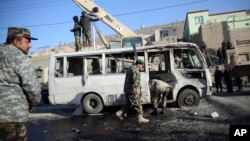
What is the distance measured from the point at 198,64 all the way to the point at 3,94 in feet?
29.4

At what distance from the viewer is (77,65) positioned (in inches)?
484

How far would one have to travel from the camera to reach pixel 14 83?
368 centimetres

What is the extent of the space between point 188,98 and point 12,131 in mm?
8428

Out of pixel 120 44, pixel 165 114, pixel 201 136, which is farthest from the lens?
pixel 120 44

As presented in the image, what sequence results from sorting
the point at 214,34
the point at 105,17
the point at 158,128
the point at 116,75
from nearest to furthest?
the point at 158,128, the point at 116,75, the point at 105,17, the point at 214,34

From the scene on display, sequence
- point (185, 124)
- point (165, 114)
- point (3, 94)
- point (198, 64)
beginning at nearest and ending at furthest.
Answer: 1. point (3, 94)
2. point (185, 124)
3. point (165, 114)
4. point (198, 64)

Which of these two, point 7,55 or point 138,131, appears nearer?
point 7,55

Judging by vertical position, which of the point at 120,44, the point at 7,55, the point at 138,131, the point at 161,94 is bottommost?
the point at 138,131

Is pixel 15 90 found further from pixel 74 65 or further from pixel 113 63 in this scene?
pixel 74 65

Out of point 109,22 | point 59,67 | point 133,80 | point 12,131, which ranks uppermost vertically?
point 109,22

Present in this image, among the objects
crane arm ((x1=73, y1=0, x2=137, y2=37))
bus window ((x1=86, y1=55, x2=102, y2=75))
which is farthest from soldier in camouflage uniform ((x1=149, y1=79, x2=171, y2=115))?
crane arm ((x1=73, y1=0, x2=137, y2=37))

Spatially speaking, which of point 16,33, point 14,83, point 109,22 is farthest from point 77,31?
point 14,83

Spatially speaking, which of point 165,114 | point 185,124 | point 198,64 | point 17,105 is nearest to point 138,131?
A: point 185,124

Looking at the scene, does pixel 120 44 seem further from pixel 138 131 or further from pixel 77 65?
pixel 138 131
